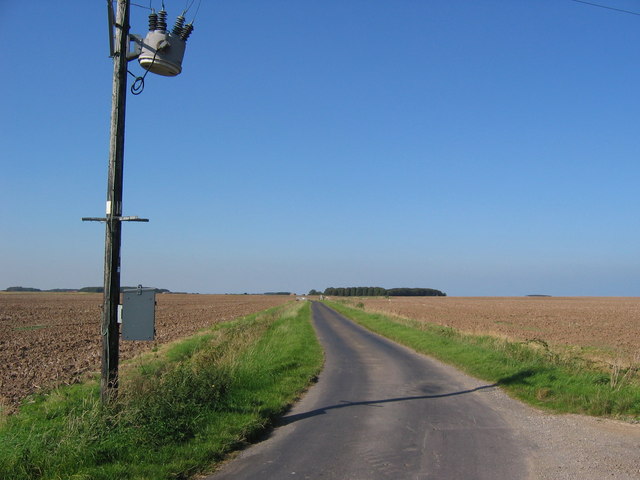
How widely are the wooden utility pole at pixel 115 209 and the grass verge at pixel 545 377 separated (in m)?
7.38

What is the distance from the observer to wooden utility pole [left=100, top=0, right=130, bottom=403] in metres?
8.13

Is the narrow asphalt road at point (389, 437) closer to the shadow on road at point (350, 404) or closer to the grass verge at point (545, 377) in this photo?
the shadow on road at point (350, 404)

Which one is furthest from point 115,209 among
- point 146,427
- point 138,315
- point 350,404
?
point 350,404

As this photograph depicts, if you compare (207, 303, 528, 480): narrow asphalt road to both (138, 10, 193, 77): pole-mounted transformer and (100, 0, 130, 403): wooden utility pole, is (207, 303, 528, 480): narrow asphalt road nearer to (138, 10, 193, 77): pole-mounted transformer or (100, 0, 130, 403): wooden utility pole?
(100, 0, 130, 403): wooden utility pole

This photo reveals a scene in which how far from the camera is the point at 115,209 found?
27.1 ft

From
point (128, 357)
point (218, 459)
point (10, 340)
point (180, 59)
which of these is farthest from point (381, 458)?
point (10, 340)

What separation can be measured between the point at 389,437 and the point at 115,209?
5019 millimetres

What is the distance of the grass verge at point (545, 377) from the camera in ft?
32.1

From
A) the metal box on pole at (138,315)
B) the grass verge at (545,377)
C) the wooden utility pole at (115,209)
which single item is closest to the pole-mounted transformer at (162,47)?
the wooden utility pole at (115,209)

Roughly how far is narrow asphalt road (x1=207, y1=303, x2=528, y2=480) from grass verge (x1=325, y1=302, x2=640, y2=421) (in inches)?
38.9

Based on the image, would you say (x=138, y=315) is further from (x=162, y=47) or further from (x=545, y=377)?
(x=545, y=377)

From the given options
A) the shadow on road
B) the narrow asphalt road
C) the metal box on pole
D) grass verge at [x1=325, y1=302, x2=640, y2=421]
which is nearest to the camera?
the narrow asphalt road

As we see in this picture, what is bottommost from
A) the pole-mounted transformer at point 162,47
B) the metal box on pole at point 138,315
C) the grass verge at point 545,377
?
the grass verge at point 545,377

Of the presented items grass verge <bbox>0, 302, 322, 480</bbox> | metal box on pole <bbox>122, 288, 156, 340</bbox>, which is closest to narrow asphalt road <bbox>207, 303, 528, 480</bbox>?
grass verge <bbox>0, 302, 322, 480</bbox>
